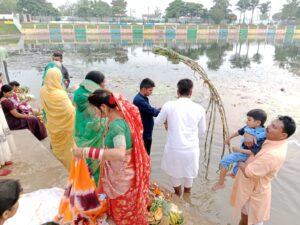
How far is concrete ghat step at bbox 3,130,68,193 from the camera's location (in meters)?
3.28

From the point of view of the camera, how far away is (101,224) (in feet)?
7.78

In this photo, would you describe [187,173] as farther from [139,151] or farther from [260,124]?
[139,151]

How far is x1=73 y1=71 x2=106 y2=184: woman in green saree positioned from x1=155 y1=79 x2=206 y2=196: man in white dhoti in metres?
0.86

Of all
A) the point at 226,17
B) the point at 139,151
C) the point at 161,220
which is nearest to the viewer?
the point at 139,151

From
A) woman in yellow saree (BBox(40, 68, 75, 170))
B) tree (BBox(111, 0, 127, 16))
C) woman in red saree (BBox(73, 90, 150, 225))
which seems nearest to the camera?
woman in red saree (BBox(73, 90, 150, 225))

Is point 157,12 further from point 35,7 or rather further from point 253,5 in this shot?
point 35,7

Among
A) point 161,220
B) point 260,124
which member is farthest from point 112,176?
point 260,124

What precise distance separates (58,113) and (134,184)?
2254 mm

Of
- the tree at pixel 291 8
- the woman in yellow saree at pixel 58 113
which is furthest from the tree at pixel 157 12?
the woman in yellow saree at pixel 58 113

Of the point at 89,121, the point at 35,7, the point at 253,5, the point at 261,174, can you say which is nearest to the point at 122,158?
the point at 89,121

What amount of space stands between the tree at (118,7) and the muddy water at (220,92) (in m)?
44.9

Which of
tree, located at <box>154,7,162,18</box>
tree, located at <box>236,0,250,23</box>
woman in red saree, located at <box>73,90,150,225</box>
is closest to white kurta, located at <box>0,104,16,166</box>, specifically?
woman in red saree, located at <box>73,90,150,225</box>

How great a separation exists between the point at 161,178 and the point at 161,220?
2.00 metres

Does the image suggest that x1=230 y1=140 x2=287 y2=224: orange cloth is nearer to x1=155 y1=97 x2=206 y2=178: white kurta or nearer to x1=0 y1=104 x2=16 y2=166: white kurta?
x1=155 y1=97 x2=206 y2=178: white kurta
